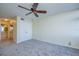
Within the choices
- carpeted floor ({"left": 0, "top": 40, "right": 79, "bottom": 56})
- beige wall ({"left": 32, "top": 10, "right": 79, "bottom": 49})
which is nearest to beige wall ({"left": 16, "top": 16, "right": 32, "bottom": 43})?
beige wall ({"left": 32, "top": 10, "right": 79, "bottom": 49})

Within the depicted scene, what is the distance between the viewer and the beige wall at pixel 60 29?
582 cm

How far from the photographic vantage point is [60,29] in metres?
6.71

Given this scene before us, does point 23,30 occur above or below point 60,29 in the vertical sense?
below

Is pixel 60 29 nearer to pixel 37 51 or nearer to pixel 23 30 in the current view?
pixel 37 51

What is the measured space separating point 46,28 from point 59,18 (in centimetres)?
161

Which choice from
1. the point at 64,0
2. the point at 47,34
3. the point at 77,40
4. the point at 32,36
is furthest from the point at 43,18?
the point at 64,0

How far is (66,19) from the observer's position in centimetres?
625

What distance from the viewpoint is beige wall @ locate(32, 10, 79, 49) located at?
19.1 feet

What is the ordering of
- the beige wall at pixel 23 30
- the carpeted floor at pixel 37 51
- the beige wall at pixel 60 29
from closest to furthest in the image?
the carpeted floor at pixel 37 51 < the beige wall at pixel 60 29 < the beige wall at pixel 23 30

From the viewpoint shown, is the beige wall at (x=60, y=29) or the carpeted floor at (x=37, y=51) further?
the beige wall at (x=60, y=29)

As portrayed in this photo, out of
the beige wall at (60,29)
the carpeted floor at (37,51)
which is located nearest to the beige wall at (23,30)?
the beige wall at (60,29)

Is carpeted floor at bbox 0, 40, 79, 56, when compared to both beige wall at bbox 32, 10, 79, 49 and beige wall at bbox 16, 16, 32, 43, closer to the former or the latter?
beige wall at bbox 32, 10, 79, 49

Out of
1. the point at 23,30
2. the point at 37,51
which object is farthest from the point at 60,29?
the point at 23,30

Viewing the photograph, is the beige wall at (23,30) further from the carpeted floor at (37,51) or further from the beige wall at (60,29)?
the carpeted floor at (37,51)
